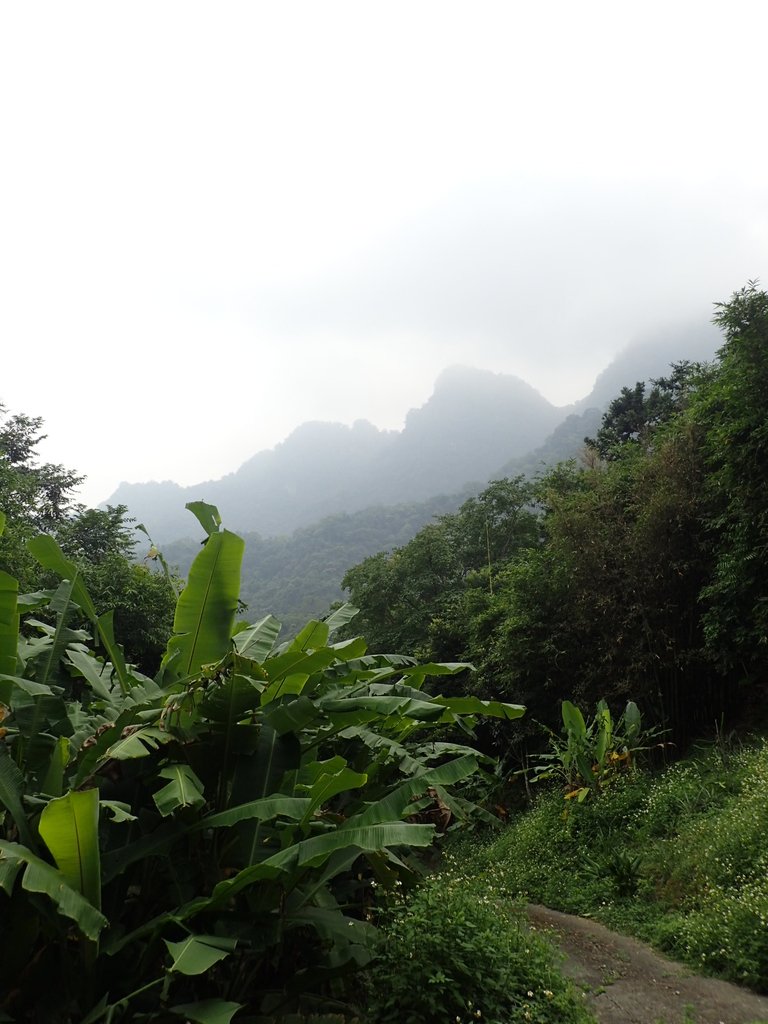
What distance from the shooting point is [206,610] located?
3.60m

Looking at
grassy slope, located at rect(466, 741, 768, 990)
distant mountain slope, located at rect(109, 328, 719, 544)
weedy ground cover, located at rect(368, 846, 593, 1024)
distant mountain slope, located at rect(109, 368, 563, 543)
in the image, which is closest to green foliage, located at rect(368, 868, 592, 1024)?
weedy ground cover, located at rect(368, 846, 593, 1024)

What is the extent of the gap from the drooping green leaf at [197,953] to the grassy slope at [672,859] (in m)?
3.02

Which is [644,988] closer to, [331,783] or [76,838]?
[331,783]

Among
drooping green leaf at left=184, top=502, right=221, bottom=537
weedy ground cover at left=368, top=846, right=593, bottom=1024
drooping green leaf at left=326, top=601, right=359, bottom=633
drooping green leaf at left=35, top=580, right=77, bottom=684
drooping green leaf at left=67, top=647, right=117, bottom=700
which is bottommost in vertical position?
weedy ground cover at left=368, top=846, right=593, bottom=1024

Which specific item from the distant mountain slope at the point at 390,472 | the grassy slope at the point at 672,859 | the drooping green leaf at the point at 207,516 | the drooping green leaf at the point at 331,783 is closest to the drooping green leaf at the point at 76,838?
the drooping green leaf at the point at 331,783

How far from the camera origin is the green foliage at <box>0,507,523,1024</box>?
2496mm

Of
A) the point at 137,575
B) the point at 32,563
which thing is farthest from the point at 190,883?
the point at 137,575

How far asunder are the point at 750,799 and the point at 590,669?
5608 mm

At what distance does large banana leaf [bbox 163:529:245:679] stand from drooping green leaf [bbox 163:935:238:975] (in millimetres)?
1445

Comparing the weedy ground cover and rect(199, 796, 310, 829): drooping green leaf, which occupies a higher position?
rect(199, 796, 310, 829): drooping green leaf

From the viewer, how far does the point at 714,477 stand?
8945 millimetres

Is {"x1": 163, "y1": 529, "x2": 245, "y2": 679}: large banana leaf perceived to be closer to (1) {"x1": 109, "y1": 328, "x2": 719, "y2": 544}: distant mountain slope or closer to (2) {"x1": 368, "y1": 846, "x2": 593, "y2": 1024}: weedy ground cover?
(2) {"x1": 368, "y1": 846, "x2": 593, "y2": 1024}: weedy ground cover

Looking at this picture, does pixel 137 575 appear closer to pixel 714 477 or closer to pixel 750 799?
pixel 714 477

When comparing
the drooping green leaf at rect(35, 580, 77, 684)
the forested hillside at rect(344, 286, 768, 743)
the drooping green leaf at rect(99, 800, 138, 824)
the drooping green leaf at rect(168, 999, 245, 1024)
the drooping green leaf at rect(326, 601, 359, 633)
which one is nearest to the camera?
the drooping green leaf at rect(168, 999, 245, 1024)
